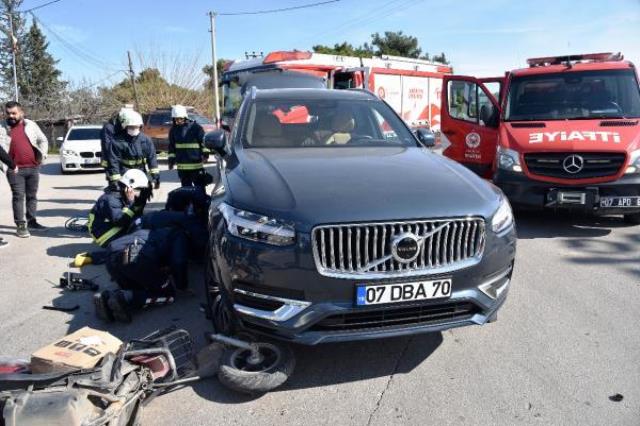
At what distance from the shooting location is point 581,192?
20.3 feet

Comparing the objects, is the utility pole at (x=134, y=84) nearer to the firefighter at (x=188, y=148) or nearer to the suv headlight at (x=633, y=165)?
the firefighter at (x=188, y=148)

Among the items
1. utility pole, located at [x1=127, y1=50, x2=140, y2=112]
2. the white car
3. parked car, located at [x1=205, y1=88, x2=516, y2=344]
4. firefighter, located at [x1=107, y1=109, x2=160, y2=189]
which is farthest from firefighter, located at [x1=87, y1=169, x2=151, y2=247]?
utility pole, located at [x1=127, y1=50, x2=140, y2=112]

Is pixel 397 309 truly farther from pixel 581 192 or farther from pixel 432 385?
pixel 581 192

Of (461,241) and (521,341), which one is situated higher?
(461,241)

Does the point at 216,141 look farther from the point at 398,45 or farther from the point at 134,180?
the point at 398,45

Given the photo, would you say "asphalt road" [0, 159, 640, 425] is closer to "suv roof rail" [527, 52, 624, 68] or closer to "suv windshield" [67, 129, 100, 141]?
"suv roof rail" [527, 52, 624, 68]

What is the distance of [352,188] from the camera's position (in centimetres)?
307

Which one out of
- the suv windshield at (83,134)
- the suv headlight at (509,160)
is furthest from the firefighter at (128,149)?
the suv windshield at (83,134)

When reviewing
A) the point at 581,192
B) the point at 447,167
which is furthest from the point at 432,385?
the point at 581,192

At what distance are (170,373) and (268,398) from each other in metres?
0.59

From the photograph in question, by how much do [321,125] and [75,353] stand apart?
2655 mm

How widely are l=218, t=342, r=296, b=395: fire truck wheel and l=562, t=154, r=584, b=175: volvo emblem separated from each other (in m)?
4.63

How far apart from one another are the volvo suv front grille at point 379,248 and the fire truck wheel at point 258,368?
70cm

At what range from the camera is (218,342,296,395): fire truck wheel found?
296cm
